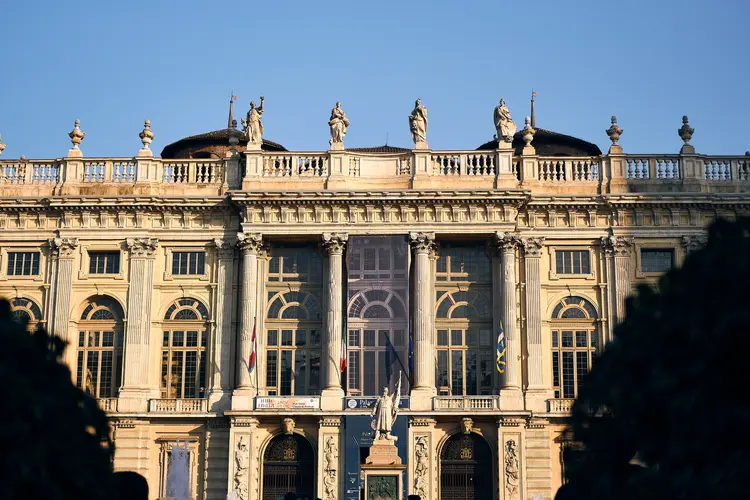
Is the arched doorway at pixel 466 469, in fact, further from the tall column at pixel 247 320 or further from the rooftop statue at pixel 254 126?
the rooftop statue at pixel 254 126

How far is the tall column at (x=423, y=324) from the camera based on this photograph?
154 feet

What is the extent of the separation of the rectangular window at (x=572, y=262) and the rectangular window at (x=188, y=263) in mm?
14432

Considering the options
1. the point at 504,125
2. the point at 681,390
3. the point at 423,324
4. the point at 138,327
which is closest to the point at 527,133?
the point at 504,125

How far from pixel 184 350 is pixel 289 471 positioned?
21.4ft

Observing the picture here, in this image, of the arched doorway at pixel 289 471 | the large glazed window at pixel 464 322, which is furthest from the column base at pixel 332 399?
the large glazed window at pixel 464 322

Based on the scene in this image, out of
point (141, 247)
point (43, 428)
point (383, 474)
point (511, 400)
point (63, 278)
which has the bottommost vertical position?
point (383, 474)

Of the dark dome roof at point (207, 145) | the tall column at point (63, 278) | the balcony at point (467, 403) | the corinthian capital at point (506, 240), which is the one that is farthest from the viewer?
the dark dome roof at point (207, 145)

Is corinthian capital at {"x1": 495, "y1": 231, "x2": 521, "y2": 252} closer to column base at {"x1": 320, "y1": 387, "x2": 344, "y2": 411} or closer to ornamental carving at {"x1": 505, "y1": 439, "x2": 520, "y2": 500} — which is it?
ornamental carving at {"x1": 505, "y1": 439, "x2": 520, "y2": 500}

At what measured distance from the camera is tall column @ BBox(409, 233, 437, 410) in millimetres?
47000

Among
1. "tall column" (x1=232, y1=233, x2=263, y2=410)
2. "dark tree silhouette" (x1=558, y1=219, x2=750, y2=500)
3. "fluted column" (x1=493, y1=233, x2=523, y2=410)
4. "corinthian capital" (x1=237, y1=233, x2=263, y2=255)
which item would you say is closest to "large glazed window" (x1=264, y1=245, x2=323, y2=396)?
"tall column" (x1=232, y1=233, x2=263, y2=410)

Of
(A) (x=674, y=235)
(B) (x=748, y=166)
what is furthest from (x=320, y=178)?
(B) (x=748, y=166)

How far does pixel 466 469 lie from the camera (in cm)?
4688

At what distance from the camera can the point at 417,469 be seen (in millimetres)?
45969

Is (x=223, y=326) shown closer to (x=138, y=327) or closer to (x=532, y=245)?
(x=138, y=327)
